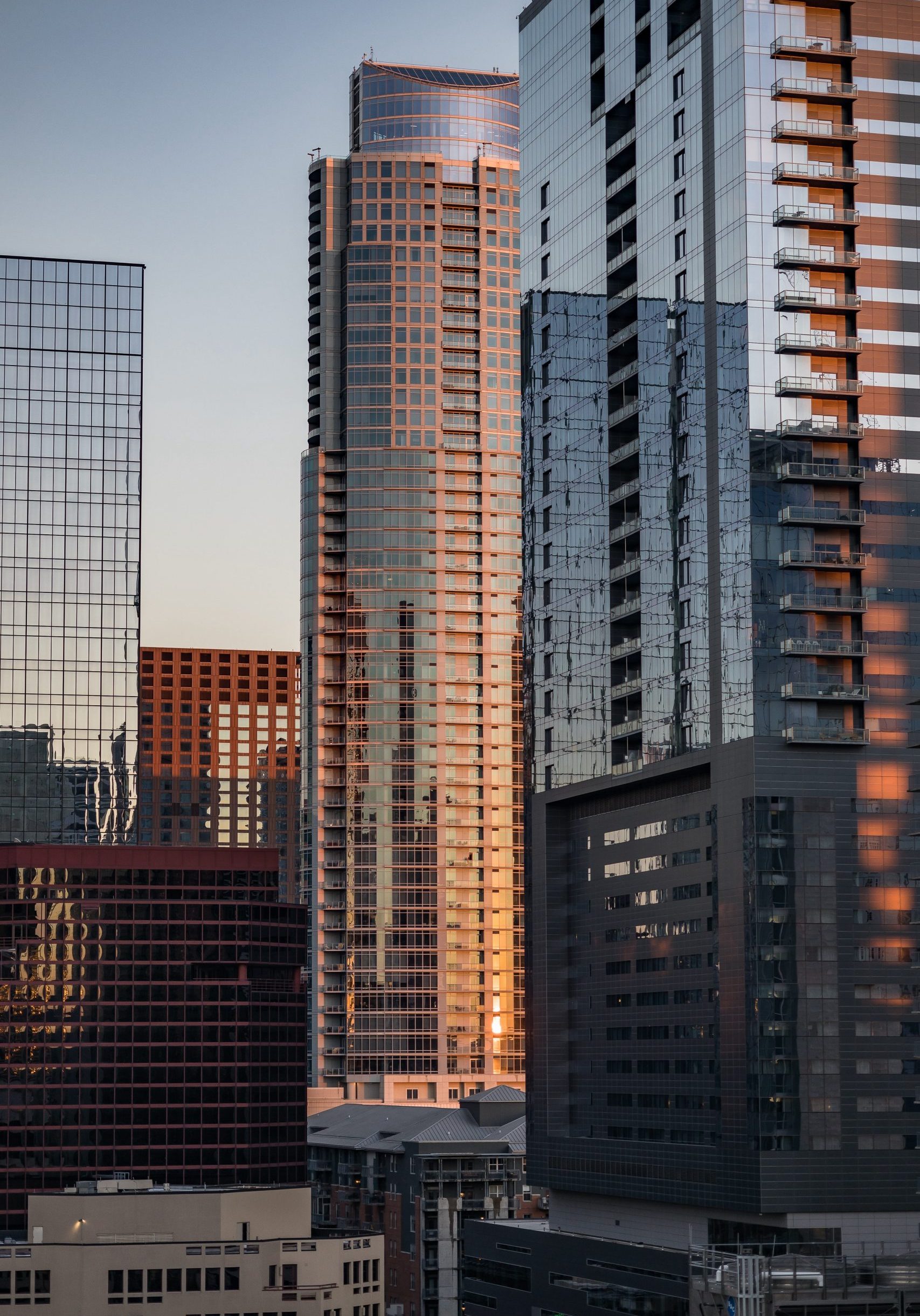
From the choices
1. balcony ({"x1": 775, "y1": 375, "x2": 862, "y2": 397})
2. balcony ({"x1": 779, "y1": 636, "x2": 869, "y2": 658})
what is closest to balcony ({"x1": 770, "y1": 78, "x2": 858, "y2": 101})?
balcony ({"x1": 775, "y1": 375, "x2": 862, "y2": 397})

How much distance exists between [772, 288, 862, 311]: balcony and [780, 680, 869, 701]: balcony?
29399 mm

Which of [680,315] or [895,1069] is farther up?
[680,315]

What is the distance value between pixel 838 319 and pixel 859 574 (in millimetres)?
20361

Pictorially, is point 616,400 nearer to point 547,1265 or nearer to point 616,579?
point 616,579

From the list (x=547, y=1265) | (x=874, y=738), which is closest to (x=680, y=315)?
(x=874, y=738)

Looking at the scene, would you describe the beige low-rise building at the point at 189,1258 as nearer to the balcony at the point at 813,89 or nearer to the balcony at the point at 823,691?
the balcony at the point at 823,691

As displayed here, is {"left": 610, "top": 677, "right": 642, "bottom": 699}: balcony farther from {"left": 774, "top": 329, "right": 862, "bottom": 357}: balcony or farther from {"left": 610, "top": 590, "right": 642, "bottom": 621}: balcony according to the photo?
{"left": 774, "top": 329, "right": 862, "bottom": 357}: balcony

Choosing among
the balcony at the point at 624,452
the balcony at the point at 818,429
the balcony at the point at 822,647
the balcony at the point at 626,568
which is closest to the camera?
the balcony at the point at 822,647

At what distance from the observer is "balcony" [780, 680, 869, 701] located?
163m

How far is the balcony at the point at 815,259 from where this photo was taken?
168 meters

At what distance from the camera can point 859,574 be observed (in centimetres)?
16700

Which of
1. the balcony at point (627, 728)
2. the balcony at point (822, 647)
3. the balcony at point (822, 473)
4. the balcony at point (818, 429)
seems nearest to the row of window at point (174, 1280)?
the balcony at point (627, 728)

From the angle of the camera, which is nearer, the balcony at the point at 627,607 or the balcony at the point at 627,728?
the balcony at the point at 627,728

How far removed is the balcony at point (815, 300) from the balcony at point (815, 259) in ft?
5.91
